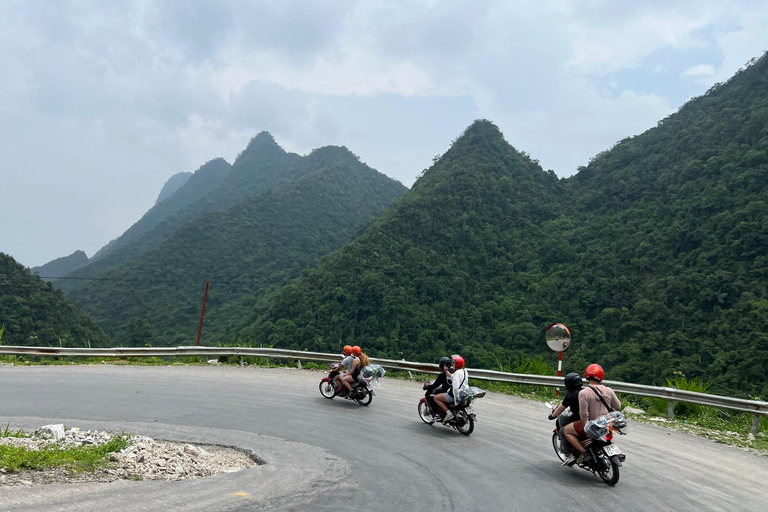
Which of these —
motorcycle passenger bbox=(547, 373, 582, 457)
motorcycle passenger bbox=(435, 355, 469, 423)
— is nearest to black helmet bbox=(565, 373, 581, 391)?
motorcycle passenger bbox=(547, 373, 582, 457)

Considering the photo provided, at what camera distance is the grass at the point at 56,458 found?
18.1 feet

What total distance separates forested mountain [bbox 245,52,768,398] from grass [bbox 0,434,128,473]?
35.8 metres

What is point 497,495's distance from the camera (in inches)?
241

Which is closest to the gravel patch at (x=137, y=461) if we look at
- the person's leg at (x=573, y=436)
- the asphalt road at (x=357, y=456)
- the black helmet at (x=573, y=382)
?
the asphalt road at (x=357, y=456)

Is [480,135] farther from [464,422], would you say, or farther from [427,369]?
[464,422]

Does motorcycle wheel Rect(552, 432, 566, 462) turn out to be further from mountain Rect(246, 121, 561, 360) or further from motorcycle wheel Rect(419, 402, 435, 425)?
mountain Rect(246, 121, 561, 360)

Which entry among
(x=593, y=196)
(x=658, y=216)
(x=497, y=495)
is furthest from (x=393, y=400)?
(x=593, y=196)

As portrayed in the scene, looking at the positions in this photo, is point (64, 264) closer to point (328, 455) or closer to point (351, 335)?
point (351, 335)

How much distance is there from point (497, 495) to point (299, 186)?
154 meters

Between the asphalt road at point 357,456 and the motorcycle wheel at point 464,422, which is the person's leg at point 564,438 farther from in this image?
the motorcycle wheel at point 464,422

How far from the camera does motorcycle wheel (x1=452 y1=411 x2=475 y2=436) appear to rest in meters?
9.53

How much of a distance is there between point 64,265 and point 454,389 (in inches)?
7311

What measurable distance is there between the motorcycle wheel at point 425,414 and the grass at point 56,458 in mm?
5709

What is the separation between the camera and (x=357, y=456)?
761cm
